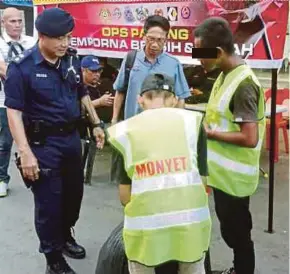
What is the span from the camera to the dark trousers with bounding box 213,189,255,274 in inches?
124

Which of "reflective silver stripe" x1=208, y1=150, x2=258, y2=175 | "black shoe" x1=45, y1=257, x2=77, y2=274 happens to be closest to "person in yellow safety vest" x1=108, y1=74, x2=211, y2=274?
"reflective silver stripe" x1=208, y1=150, x2=258, y2=175

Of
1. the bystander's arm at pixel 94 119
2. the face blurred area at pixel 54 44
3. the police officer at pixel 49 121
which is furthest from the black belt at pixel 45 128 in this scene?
the face blurred area at pixel 54 44

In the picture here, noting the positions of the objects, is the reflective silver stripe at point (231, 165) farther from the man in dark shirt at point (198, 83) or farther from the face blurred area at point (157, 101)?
the man in dark shirt at point (198, 83)

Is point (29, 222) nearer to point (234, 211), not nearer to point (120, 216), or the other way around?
point (120, 216)

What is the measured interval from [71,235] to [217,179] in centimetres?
143

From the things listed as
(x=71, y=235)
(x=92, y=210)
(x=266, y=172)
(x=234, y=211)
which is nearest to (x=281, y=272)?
(x=234, y=211)

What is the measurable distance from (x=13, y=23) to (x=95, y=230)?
215 cm

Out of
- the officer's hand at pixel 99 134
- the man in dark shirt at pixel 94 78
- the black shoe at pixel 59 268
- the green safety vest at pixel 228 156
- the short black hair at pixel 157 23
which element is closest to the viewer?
the green safety vest at pixel 228 156

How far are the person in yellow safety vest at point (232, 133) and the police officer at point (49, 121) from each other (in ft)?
2.97

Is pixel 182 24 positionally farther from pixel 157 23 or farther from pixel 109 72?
pixel 109 72

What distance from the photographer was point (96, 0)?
206 inches

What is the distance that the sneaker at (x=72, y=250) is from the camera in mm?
4016

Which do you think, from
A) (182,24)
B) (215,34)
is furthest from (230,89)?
(182,24)

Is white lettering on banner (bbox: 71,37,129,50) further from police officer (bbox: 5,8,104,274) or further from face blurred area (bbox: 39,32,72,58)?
face blurred area (bbox: 39,32,72,58)
